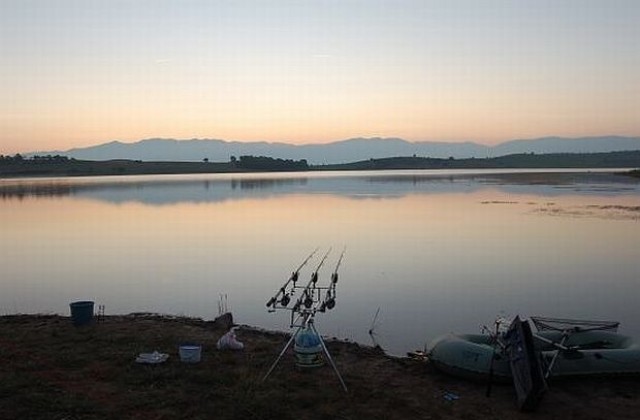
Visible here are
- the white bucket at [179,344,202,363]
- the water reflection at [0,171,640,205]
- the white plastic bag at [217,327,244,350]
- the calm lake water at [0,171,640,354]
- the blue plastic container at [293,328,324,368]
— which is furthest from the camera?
the water reflection at [0,171,640,205]

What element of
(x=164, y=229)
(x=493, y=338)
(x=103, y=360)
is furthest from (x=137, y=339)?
(x=164, y=229)

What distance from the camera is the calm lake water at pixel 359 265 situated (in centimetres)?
1202

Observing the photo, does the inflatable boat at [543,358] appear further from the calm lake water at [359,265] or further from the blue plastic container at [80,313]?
the blue plastic container at [80,313]

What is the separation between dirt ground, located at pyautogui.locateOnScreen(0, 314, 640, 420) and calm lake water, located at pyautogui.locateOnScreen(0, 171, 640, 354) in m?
2.43

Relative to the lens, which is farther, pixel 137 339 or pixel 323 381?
pixel 137 339

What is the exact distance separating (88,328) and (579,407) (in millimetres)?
7171

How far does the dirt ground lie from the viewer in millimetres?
A: 6340

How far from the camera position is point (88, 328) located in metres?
9.61

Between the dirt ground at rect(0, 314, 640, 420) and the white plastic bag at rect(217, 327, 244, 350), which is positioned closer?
the dirt ground at rect(0, 314, 640, 420)

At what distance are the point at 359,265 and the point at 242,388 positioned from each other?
10.0 meters

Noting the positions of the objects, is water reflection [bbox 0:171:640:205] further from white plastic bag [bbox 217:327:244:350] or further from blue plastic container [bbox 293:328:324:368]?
blue plastic container [bbox 293:328:324:368]

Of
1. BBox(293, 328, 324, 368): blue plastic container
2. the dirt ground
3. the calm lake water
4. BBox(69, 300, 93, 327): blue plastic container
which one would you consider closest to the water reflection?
the calm lake water

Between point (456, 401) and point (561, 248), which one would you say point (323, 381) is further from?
point (561, 248)

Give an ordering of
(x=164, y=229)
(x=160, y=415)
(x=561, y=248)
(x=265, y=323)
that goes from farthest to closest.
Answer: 1. (x=164, y=229)
2. (x=561, y=248)
3. (x=265, y=323)
4. (x=160, y=415)
